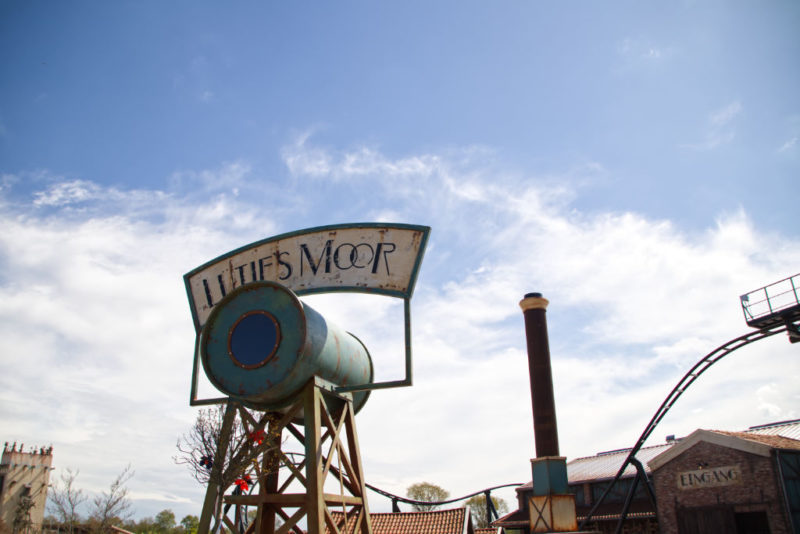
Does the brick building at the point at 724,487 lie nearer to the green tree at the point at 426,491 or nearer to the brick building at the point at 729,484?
the brick building at the point at 729,484

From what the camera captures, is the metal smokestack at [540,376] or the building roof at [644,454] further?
the metal smokestack at [540,376]

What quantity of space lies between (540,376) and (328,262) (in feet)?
48.8

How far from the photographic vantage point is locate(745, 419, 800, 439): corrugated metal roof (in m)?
24.0

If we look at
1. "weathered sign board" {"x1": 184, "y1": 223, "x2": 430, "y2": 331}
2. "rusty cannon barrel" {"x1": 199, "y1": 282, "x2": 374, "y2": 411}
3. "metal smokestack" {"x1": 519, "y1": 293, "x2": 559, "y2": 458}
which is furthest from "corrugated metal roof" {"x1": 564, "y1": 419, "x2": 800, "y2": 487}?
"rusty cannon barrel" {"x1": 199, "y1": 282, "x2": 374, "y2": 411}

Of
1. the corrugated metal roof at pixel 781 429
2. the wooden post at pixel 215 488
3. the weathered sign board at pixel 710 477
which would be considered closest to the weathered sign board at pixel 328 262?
the wooden post at pixel 215 488

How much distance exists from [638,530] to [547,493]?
6.44 m

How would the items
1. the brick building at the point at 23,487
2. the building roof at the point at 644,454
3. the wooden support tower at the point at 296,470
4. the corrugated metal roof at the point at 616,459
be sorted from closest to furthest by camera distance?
1. the wooden support tower at the point at 296,470
2. the building roof at the point at 644,454
3. the corrugated metal roof at the point at 616,459
4. the brick building at the point at 23,487

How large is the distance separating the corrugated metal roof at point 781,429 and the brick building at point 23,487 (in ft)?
118

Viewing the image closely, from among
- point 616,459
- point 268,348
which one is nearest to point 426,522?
point 616,459

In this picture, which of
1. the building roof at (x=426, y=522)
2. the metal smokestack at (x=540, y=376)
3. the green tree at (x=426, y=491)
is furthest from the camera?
the green tree at (x=426, y=491)

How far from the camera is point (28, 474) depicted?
33.3m

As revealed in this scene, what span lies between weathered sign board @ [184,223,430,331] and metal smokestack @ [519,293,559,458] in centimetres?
1465

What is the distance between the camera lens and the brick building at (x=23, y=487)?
31.4 metres

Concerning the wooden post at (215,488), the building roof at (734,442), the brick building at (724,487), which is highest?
the building roof at (734,442)
